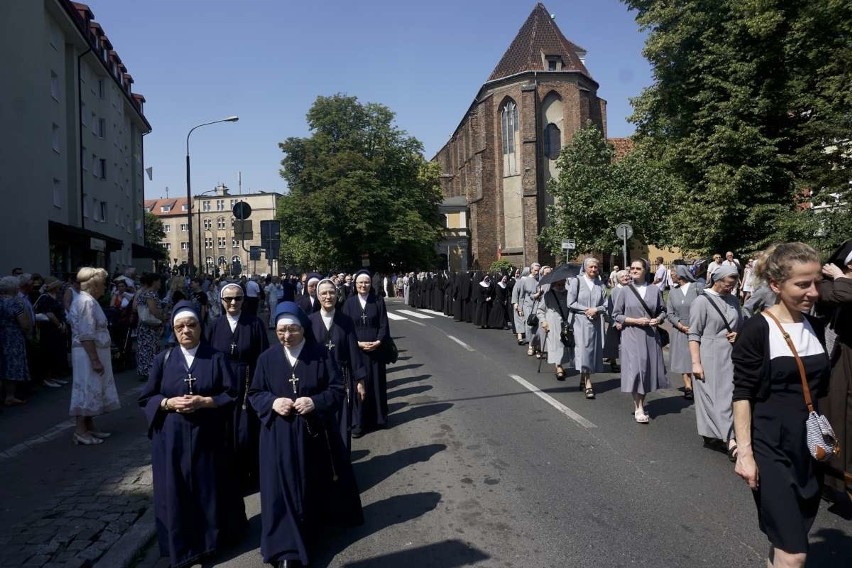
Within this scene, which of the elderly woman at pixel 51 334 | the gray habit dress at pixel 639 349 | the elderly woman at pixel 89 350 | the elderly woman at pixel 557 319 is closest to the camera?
the elderly woman at pixel 89 350

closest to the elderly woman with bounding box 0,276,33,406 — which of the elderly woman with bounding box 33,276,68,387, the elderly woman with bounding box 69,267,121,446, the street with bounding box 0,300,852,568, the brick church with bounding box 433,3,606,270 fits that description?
the street with bounding box 0,300,852,568

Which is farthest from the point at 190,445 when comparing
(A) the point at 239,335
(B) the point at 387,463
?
(B) the point at 387,463

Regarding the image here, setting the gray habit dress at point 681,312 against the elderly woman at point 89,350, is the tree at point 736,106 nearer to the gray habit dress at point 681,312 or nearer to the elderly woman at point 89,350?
the gray habit dress at point 681,312

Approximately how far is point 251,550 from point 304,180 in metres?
50.5

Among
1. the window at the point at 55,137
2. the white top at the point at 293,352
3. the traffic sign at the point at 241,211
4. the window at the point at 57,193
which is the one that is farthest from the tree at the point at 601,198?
Result: the white top at the point at 293,352

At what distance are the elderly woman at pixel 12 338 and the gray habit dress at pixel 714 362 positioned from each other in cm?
928

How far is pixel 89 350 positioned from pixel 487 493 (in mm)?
4614

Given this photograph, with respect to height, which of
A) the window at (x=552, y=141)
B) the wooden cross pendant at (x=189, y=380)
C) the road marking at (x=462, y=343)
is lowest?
the road marking at (x=462, y=343)

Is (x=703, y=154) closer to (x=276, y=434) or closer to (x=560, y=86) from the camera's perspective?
(x=276, y=434)

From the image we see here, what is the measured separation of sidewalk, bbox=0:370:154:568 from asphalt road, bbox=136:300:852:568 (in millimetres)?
517

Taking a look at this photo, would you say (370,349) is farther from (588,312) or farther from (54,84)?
(54,84)

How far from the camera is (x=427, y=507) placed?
5.31 m

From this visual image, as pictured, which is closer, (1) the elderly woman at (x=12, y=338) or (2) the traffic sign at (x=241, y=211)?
(1) the elderly woman at (x=12, y=338)

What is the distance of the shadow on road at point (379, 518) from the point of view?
4559mm
